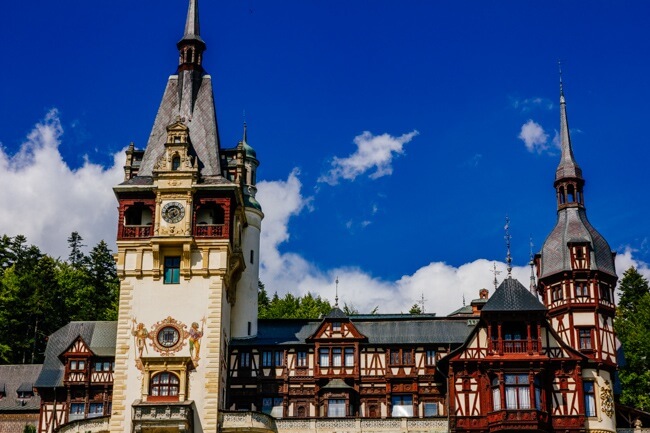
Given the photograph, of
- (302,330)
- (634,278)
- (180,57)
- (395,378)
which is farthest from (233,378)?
(634,278)

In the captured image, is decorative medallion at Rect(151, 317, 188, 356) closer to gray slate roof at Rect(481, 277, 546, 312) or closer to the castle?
the castle

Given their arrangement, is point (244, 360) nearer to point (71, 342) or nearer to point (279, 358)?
point (279, 358)

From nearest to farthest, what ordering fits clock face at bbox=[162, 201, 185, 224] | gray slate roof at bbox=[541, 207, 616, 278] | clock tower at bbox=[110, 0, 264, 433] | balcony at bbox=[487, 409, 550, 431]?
balcony at bbox=[487, 409, 550, 431] < clock tower at bbox=[110, 0, 264, 433] < clock face at bbox=[162, 201, 185, 224] < gray slate roof at bbox=[541, 207, 616, 278]

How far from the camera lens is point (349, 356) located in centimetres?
6181

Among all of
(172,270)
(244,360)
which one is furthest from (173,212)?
(244,360)

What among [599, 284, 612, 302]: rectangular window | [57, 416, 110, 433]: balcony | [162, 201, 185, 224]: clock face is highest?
[162, 201, 185, 224]: clock face

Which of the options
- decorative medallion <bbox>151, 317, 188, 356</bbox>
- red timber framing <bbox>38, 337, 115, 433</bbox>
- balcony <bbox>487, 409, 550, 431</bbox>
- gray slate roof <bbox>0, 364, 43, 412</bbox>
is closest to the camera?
balcony <bbox>487, 409, 550, 431</bbox>

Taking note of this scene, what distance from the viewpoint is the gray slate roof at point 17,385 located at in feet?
218

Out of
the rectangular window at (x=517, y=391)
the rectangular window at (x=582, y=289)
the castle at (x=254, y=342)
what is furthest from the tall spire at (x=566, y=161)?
the rectangular window at (x=517, y=391)

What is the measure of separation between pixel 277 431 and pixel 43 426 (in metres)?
15.7

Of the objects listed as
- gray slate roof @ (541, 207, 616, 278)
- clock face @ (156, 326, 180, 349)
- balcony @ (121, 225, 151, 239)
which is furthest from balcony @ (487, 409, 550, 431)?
balcony @ (121, 225, 151, 239)

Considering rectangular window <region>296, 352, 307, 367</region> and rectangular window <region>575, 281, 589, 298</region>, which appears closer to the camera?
rectangular window <region>296, 352, 307, 367</region>

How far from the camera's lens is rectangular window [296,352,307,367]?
203 feet

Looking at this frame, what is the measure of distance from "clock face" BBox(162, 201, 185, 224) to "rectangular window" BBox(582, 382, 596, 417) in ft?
82.3
